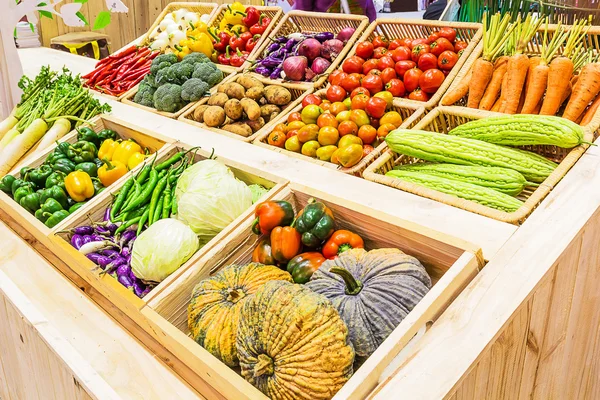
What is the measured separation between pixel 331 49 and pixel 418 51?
541mm

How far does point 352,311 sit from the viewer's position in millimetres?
1097

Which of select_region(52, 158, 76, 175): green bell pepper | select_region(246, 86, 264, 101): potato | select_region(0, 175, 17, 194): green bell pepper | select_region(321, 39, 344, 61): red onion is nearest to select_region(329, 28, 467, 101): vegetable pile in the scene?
select_region(321, 39, 344, 61): red onion

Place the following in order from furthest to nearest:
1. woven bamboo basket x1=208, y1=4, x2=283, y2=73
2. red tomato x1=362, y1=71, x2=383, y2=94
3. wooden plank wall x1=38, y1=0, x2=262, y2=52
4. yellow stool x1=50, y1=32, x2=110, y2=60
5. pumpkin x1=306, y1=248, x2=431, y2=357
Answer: wooden plank wall x1=38, y1=0, x2=262, y2=52, yellow stool x1=50, y1=32, x2=110, y2=60, woven bamboo basket x1=208, y1=4, x2=283, y2=73, red tomato x1=362, y1=71, x2=383, y2=94, pumpkin x1=306, y1=248, x2=431, y2=357

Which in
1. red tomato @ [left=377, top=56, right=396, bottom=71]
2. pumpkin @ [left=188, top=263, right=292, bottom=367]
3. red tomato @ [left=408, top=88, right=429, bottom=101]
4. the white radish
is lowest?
the white radish

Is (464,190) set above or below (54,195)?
above

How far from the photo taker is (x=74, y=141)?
246 centimetres

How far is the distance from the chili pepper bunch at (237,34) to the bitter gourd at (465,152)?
1.70 meters

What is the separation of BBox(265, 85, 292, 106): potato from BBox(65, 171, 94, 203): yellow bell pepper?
101cm

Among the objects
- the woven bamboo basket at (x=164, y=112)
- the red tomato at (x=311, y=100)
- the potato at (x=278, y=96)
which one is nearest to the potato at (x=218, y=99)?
the woven bamboo basket at (x=164, y=112)

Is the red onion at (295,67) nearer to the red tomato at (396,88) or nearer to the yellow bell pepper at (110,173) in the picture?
the red tomato at (396,88)

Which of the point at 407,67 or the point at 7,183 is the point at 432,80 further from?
the point at 7,183

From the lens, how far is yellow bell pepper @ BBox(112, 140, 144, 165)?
222 cm

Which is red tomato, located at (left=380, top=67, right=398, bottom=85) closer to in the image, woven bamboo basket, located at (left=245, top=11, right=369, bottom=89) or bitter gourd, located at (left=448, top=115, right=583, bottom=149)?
woven bamboo basket, located at (left=245, top=11, right=369, bottom=89)

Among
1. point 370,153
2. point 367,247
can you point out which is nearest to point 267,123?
point 370,153
